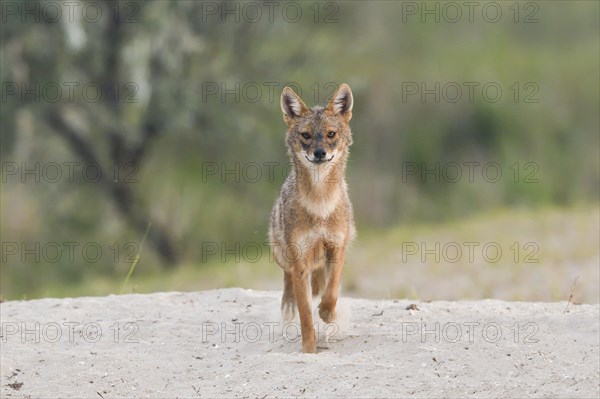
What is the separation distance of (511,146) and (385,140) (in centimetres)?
270

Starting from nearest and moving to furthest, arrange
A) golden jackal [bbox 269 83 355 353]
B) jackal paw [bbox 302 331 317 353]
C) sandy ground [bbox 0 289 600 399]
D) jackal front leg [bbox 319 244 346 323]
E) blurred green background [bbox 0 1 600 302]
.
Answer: sandy ground [bbox 0 289 600 399]
jackal paw [bbox 302 331 317 353]
golden jackal [bbox 269 83 355 353]
jackal front leg [bbox 319 244 346 323]
blurred green background [bbox 0 1 600 302]

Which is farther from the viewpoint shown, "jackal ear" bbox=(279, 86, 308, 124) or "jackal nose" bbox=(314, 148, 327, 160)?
"jackal ear" bbox=(279, 86, 308, 124)

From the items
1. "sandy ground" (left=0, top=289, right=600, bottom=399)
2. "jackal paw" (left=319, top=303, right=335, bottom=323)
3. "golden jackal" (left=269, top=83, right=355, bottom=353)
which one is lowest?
"sandy ground" (left=0, top=289, right=600, bottom=399)

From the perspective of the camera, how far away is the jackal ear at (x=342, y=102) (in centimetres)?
741

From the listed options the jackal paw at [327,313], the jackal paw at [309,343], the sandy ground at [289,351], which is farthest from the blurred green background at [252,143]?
the jackal paw at [309,343]

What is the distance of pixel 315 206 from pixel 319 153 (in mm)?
383

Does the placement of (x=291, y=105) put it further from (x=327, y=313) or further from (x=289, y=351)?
(x=289, y=351)

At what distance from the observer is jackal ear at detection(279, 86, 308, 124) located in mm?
7445

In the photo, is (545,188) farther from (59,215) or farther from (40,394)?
(40,394)

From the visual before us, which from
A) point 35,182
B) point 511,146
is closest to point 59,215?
point 35,182

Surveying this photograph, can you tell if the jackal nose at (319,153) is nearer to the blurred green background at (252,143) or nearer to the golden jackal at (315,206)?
the golden jackal at (315,206)

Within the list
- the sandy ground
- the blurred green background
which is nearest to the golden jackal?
the sandy ground

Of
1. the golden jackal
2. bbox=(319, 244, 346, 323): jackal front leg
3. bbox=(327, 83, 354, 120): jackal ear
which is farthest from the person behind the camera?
bbox=(327, 83, 354, 120): jackal ear

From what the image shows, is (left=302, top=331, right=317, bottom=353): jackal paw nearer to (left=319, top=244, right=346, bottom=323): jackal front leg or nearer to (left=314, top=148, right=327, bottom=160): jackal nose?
(left=319, top=244, right=346, bottom=323): jackal front leg
